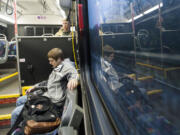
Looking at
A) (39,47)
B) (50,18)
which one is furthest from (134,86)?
(50,18)

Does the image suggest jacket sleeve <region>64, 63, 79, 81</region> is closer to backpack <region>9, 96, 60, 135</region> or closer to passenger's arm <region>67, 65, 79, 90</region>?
passenger's arm <region>67, 65, 79, 90</region>

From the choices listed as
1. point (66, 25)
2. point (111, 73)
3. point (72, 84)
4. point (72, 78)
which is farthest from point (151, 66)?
point (66, 25)

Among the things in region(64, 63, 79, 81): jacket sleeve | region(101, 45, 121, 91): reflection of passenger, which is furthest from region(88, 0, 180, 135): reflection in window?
region(64, 63, 79, 81): jacket sleeve

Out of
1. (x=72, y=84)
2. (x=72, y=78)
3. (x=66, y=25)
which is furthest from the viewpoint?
(x=66, y=25)

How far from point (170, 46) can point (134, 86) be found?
0.18m

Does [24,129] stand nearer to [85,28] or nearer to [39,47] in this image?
[85,28]

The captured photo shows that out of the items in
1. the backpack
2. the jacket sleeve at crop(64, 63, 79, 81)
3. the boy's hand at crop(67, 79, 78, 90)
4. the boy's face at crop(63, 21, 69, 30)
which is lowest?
the backpack

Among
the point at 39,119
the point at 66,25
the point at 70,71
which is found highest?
the point at 66,25

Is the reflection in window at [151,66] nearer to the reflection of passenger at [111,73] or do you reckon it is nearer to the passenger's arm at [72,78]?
the reflection of passenger at [111,73]

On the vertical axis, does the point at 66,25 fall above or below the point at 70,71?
above

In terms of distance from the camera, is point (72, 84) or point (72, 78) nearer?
A: point (72, 84)

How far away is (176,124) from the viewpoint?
0.22 m

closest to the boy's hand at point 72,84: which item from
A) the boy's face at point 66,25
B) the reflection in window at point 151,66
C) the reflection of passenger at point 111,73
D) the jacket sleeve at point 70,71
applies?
the jacket sleeve at point 70,71

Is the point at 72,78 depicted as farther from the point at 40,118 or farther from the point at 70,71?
the point at 40,118
